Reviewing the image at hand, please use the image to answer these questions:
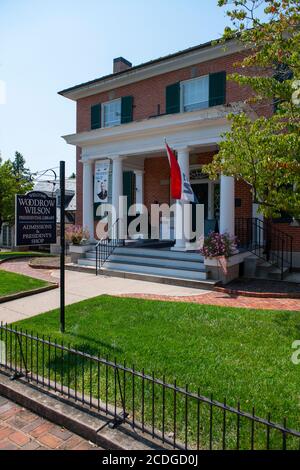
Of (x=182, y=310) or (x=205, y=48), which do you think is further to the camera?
(x=205, y=48)

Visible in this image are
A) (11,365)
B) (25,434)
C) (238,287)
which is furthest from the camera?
(238,287)

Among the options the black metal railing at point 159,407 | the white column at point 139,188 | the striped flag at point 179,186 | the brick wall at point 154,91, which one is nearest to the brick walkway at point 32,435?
the black metal railing at point 159,407

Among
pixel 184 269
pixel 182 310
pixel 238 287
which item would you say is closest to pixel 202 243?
pixel 184 269

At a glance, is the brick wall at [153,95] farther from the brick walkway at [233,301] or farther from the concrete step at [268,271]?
the brick walkway at [233,301]

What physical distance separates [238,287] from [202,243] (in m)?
1.82

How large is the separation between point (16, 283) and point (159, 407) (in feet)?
23.0

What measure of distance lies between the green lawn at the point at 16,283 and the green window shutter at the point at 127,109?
28.6 ft

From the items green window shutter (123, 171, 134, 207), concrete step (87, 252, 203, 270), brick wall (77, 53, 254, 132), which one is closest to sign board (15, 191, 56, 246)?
concrete step (87, 252, 203, 270)

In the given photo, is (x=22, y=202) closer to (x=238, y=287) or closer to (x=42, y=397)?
(x=42, y=397)

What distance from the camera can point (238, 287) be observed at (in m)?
9.02

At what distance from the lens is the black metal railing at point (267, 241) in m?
11.3

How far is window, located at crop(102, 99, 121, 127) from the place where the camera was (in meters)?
16.1

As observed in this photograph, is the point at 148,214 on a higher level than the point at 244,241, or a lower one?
higher

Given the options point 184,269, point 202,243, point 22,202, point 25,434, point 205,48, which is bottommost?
point 25,434
